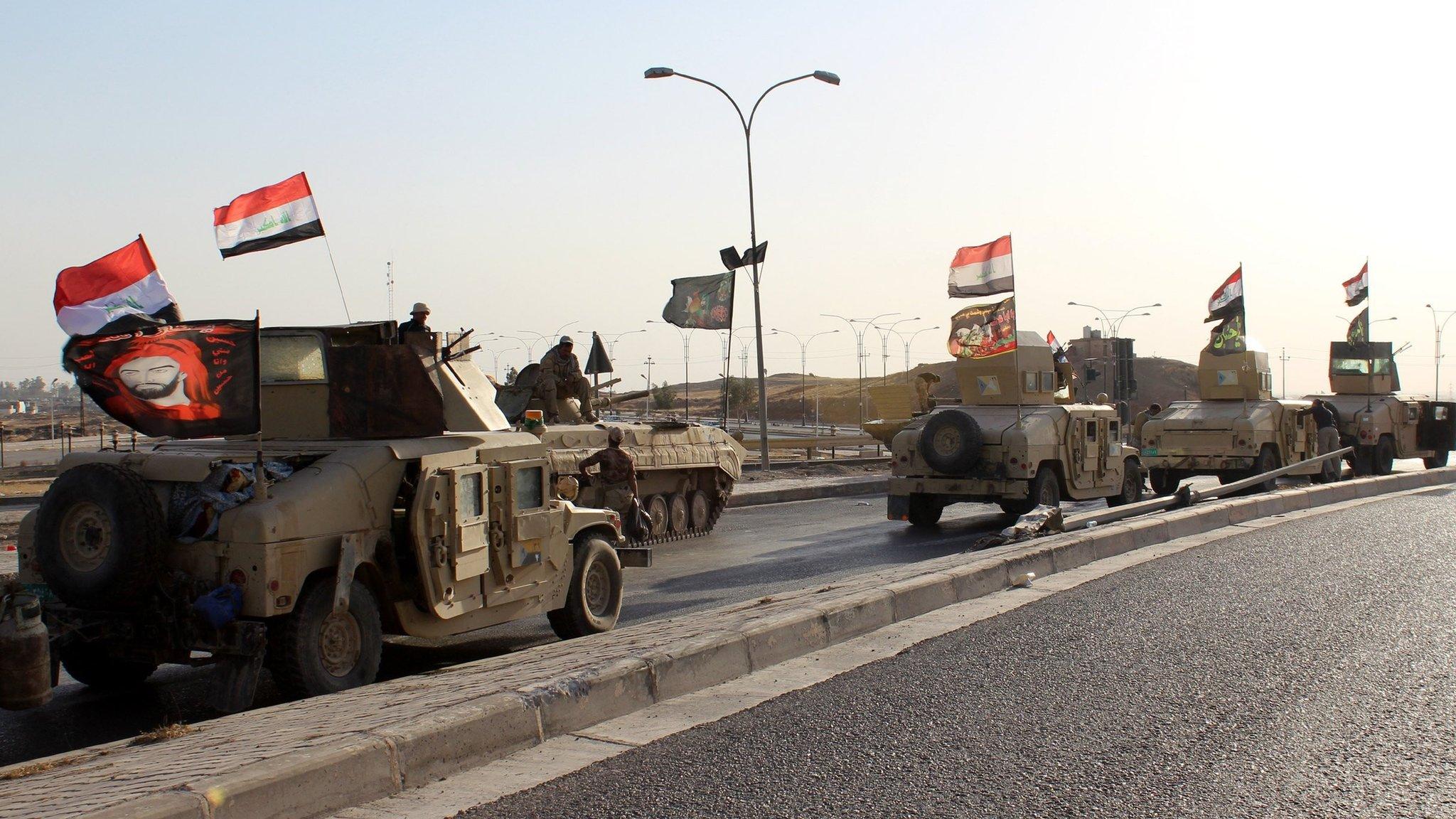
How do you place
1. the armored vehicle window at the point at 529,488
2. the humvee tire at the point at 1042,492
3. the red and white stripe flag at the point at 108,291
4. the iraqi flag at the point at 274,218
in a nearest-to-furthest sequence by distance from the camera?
the red and white stripe flag at the point at 108,291
the armored vehicle window at the point at 529,488
the iraqi flag at the point at 274,218
the humvee tire at the point at 1042,492

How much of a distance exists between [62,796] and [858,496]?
20296mm

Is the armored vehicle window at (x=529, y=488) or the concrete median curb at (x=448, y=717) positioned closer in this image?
the concrete median curb at (x=448, y=717)

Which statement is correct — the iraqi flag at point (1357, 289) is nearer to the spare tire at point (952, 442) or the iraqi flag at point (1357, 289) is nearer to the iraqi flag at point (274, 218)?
the spare tire at point (952, 442)

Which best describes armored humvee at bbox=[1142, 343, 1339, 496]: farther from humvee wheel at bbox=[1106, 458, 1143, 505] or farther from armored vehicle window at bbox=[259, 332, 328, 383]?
armored vehicle window at bbox=[259, 332, 328, 383]

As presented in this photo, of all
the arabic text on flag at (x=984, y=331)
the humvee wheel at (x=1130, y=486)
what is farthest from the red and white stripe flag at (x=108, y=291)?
the humvee wheel at (x=1130, y=486)

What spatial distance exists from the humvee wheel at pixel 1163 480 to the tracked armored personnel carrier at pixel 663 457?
7.85 meters

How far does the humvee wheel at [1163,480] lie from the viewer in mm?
22703

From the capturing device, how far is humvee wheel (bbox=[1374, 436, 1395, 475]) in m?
26.5

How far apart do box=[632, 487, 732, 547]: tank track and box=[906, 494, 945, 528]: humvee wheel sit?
9.48 ft

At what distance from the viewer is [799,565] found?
1349 cm

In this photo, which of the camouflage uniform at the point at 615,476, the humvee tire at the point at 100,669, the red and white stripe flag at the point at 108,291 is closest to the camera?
the humvee tire at the point at 100,669

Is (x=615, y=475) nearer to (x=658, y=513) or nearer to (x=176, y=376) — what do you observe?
(x=658, y=513)

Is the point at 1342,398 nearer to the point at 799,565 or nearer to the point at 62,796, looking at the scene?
the point at 799,565

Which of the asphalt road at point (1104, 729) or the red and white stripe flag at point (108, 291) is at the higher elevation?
the red and white stripe flag at point (108, 291)
